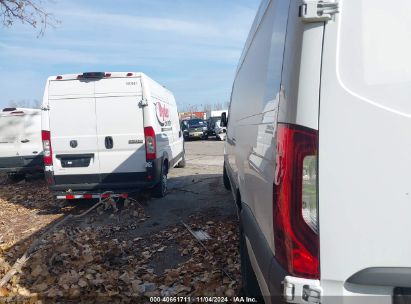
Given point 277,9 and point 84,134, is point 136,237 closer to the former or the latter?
point 84,134

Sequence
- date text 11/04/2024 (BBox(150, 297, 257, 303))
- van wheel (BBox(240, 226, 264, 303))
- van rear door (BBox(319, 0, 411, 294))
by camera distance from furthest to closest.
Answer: date text 11/04/2024 (BBox(150, 297, 257, 303)), van wheel (BBox(240, 226, 264, 303)), van rear door (BBox(319, 0, 411, 294))

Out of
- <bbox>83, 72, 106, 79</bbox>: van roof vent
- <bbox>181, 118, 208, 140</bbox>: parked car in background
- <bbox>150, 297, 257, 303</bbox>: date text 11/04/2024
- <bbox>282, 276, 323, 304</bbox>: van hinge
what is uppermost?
<bbox>83, 72, 106, 79</bbox>: van roof vent

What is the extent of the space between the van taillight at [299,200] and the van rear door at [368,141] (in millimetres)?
50

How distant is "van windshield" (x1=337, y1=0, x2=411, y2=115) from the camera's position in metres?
1.71

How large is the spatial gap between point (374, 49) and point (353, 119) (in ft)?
1.07

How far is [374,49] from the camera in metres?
1.71

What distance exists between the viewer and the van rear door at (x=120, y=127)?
300 inches

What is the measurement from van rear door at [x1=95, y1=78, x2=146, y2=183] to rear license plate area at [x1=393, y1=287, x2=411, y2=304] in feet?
20.4

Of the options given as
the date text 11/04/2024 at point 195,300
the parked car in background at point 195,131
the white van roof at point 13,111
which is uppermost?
the white van roof at point 13,111

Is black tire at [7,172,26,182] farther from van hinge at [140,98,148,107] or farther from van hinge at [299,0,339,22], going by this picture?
van hinge at [299,0,339,22]

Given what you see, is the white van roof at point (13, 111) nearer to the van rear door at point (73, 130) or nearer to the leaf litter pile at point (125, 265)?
the van rear door at point (73, 130)

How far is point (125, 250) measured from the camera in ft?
17.8

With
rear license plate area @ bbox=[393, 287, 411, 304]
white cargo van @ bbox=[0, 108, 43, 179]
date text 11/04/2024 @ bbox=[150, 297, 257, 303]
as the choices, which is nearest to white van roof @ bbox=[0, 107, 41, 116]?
→ white cargo van @ bbox=[0, 108, 43, 179]

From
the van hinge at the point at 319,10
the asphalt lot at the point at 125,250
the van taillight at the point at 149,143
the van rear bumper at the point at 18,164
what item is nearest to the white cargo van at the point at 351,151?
the van hinge at the point at 319,10
